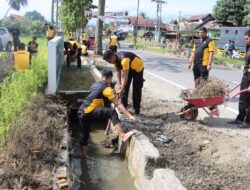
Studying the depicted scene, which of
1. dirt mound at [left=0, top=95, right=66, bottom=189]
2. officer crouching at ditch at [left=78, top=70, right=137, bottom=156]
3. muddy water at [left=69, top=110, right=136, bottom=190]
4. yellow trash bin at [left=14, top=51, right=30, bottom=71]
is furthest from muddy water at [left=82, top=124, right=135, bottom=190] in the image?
yellow trash bin at [left=14, top=51, right=30, bottom=71]

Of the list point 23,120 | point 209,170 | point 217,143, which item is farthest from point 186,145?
point 23,120

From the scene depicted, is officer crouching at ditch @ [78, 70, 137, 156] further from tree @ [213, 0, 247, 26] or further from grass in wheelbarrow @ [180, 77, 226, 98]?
tree @ [213, 0, 247, 26]

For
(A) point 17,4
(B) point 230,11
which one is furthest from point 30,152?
(A) point 17,4

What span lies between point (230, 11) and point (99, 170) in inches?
1308

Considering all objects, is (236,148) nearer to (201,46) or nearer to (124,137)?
(124,137)

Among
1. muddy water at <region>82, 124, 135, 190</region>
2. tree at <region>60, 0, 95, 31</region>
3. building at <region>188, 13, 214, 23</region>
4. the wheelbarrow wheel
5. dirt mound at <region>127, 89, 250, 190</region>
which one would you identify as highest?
building at <region>188, 13, 214, 23</region>

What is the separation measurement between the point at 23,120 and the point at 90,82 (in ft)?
18.8

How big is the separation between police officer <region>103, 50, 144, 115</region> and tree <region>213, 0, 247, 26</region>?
100 feet

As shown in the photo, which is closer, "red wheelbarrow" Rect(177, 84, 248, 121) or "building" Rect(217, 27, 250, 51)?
"red wheelbarrow" Rect(177, 84, 248, 121)

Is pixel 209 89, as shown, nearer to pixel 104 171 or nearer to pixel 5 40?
pixel 104 171

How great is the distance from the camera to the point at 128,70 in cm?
696

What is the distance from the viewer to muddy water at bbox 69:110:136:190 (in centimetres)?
553

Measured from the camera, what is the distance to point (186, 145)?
6.06m

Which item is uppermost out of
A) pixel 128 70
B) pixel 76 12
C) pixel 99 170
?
pixel 76 12
